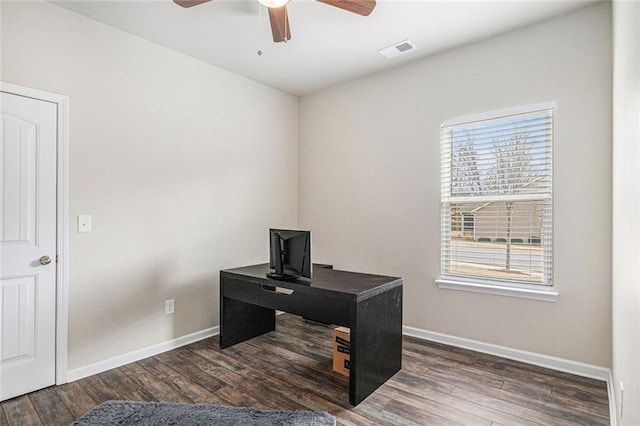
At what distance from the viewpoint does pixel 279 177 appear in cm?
443

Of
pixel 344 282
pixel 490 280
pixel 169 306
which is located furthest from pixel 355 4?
pixel 169 306

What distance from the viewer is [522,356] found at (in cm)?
294

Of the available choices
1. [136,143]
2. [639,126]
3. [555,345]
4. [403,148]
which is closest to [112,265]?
[136,143]

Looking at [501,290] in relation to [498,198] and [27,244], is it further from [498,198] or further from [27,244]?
[27,244]

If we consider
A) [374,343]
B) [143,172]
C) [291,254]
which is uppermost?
[143,172]

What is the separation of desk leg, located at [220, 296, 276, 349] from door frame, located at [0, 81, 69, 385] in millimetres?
1184

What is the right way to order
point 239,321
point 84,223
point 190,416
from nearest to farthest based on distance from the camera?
point 190,416 < point 84,223 < point 239,321

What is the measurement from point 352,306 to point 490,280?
1.54 metres

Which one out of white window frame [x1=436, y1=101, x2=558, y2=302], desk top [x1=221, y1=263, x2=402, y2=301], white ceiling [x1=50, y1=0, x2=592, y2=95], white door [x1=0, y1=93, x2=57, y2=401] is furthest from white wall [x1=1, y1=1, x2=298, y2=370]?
white window frame [x1=436, y1=101, x2=558, y2=302]

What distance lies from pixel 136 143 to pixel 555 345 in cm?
386

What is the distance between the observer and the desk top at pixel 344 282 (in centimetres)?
244

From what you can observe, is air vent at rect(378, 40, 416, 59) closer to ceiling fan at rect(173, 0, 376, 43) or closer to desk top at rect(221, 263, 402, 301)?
ceiling fan at rect(173, 0, 376, 43)

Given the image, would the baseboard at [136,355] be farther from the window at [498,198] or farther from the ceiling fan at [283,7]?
the ceiling fan at [283,7]

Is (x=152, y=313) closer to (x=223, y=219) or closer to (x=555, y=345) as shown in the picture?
(x=223, y=219)
